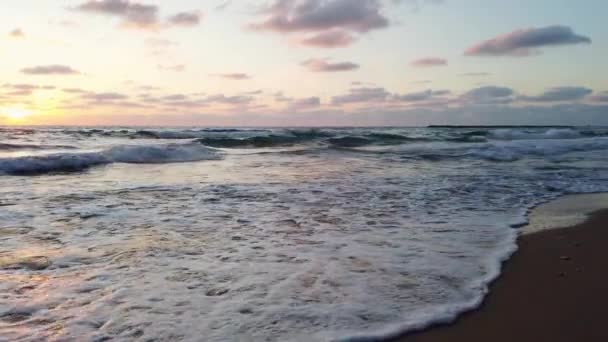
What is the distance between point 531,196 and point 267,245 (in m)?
5.40

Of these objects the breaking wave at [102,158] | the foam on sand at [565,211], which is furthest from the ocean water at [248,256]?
the breaking wave at [102,158]

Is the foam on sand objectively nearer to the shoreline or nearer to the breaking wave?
the shoreline

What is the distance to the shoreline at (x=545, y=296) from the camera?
2.85 meters

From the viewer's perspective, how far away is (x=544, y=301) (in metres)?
3.33

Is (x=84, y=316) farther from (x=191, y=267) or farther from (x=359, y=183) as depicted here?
(x=359, y=183)

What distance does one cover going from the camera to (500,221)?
603cm

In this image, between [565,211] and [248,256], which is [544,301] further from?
[565,211]

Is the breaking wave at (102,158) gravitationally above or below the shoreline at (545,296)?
above

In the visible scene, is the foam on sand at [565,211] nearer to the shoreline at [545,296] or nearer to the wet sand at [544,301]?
the shoreline at [545,296]

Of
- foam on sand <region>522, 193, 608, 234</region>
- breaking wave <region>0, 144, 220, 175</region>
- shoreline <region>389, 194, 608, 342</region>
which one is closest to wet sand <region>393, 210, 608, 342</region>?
shoreline <region>389, 194, 608, 342</region>

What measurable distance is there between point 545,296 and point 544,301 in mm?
117

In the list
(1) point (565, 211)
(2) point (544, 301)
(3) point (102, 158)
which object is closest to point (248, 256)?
(2) point (544, 301)

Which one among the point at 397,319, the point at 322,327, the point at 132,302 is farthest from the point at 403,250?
the point at 132,302

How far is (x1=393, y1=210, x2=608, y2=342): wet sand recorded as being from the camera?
2836 mm
